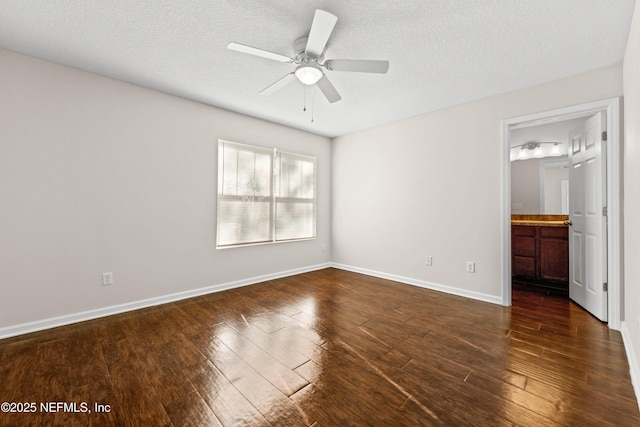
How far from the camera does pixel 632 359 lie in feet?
5.85

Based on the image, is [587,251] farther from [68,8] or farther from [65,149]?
[65,149]

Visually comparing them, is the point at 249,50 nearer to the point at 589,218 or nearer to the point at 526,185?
the point at 589,218

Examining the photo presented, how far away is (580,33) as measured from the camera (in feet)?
6.68

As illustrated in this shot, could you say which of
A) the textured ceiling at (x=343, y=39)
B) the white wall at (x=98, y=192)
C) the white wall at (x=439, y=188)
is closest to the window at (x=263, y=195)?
the white wall at (x=98, y=192)

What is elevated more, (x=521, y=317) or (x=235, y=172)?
(x=235, y=172)

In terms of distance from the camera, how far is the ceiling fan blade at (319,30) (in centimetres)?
161

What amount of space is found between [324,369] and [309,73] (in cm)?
225

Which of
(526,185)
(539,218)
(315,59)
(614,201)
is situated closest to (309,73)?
(315,59)

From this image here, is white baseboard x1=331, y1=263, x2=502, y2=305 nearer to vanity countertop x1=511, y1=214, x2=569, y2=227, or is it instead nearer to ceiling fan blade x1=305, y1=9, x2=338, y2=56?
vanity countertop x1=511, y1=214, x2=569, y2=227

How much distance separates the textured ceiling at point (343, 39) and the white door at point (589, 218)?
0.78 m

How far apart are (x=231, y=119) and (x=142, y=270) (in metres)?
2.22

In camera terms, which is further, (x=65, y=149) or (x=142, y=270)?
(x=142, y=270)

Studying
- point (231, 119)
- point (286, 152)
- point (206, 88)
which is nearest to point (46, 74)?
point (206, 88)

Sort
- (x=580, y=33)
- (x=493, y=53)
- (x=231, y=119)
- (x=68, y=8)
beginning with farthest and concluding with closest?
(x=231, y=119), (x=493, y=53), (x=580, y=33), (x=68, y=8)
